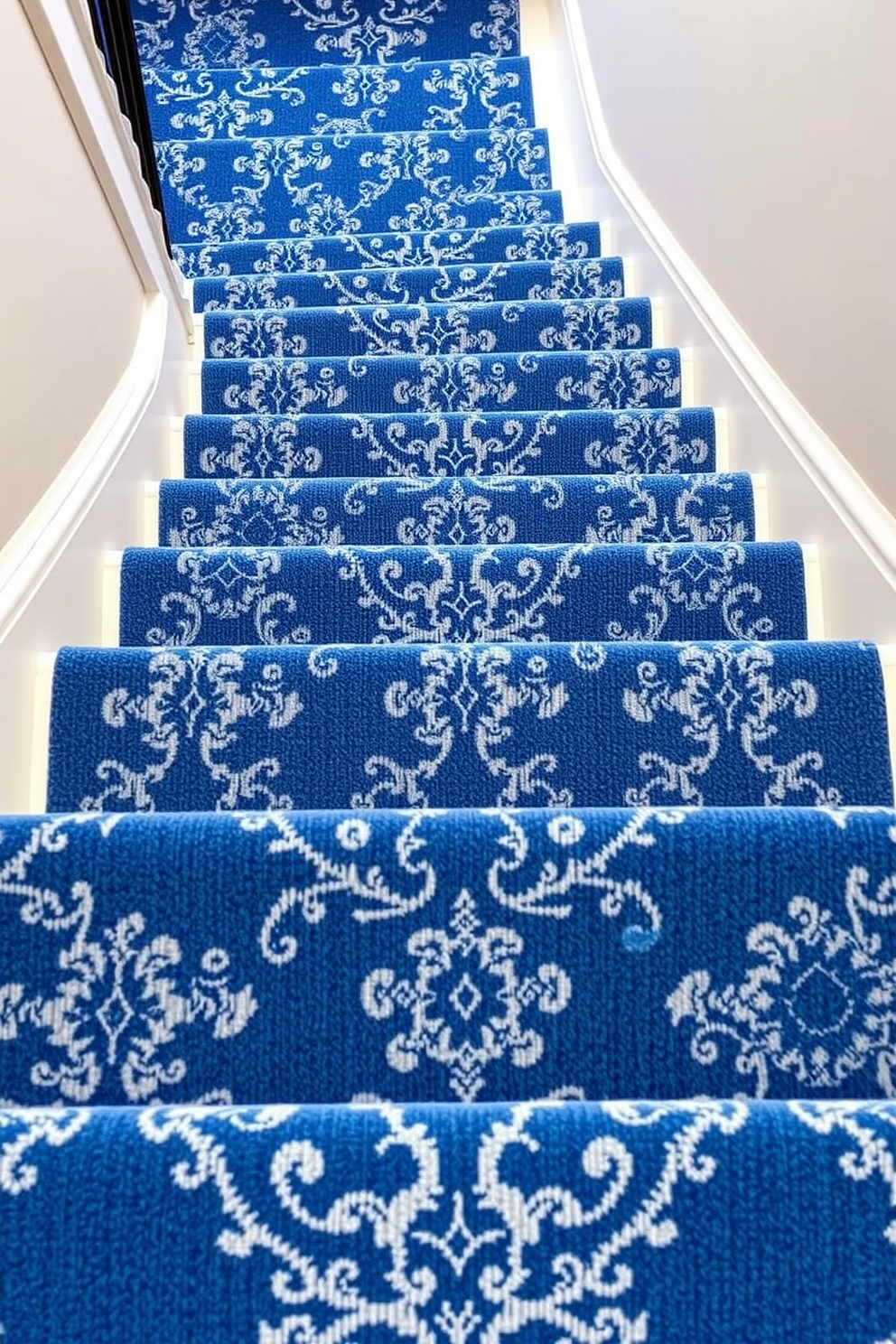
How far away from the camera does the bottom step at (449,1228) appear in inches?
33.8

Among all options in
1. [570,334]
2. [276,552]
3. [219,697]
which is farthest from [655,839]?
[570,334]

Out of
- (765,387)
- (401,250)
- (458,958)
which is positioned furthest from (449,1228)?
(401,250)

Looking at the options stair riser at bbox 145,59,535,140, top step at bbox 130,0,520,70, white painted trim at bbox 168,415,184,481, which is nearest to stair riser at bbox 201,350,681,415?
white painted trim at bbox 168,415,184,481

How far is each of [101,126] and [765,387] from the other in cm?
125

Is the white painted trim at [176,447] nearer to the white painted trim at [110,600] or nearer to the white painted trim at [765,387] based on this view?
the white painted trim at [110,600]

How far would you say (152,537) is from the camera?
6.77 feet

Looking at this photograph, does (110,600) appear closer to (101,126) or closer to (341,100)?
(101,126)

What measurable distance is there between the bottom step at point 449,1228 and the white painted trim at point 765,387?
0.91 m

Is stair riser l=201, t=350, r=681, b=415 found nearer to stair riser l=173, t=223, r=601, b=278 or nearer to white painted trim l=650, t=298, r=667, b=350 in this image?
white painted trim l=650, t=298, r=667, b=350

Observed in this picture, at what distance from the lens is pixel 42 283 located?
1.65m

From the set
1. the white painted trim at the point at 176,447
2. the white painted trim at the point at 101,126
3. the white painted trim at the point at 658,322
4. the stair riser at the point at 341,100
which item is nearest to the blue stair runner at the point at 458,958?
the white painted trim at the point at 176,447

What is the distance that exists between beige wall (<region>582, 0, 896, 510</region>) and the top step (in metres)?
2.03

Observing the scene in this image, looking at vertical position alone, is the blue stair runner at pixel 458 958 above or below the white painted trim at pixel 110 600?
below

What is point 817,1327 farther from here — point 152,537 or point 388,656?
point 152,537
